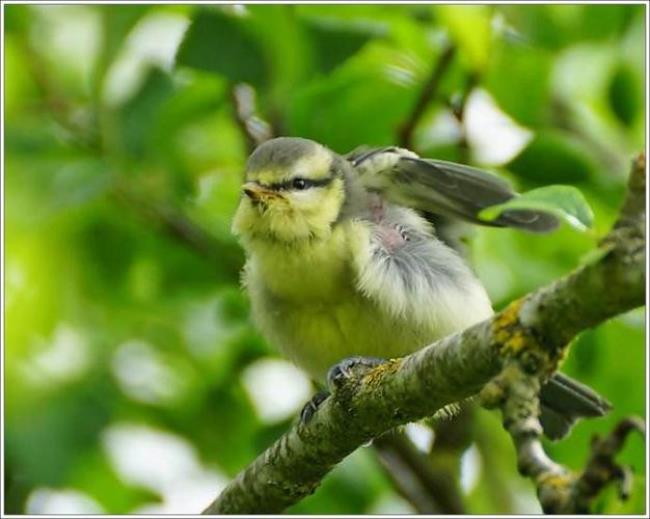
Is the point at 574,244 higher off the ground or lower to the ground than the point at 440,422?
higher

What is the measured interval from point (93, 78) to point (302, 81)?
610 mm

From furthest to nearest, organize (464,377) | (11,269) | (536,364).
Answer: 1. (11,269)
2. (464,377)
3. (536,364)

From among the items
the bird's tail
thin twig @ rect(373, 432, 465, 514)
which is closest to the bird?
the bird's tail

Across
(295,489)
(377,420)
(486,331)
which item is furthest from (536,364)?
(295,489)

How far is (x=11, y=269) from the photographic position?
3.48 meters

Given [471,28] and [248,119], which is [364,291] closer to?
[471,28]

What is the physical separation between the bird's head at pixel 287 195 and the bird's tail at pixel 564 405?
90 centimetres

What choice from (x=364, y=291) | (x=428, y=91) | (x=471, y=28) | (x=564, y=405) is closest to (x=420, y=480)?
(x=564, y=405)

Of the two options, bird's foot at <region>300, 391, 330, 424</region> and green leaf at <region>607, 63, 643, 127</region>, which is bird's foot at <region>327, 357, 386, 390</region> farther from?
green leaf at <region>607, 63, 643, 127</region>

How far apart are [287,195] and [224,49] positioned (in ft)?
1.71

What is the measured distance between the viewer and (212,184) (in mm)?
4633

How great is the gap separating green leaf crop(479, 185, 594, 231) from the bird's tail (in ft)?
6.12

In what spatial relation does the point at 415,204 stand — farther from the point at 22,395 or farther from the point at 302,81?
the point at 22,395

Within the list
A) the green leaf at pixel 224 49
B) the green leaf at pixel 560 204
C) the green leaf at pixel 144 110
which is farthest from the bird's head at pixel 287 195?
the green leaf at pixel 560 204
